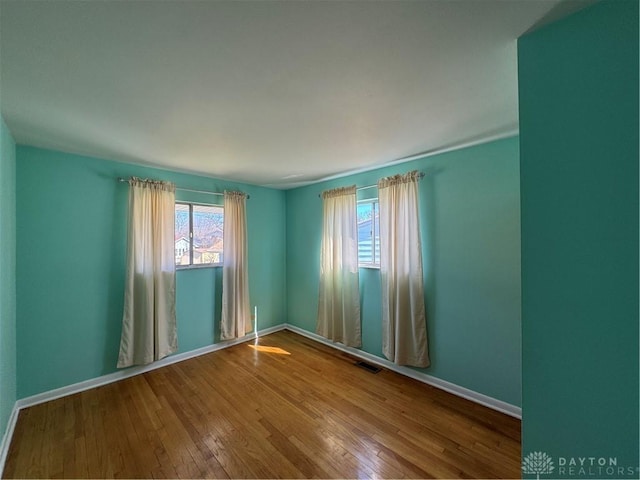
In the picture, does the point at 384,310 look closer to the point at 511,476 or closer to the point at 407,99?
the point at 511,476

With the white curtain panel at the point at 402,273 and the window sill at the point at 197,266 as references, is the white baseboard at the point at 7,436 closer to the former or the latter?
the window sill at the point at 197,266

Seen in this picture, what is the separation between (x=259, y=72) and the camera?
4.16 feet

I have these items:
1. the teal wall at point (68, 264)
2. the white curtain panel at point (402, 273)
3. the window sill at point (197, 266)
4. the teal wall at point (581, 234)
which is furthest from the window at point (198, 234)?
the teal wall at point (581, 234)

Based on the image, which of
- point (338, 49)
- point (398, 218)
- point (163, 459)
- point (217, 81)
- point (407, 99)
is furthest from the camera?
point (398, 218)

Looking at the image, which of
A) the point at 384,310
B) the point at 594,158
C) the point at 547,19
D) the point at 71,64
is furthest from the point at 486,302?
the point at 71,64

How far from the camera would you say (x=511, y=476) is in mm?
1536

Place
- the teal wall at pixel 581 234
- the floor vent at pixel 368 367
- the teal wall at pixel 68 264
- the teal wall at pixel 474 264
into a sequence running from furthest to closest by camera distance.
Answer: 1. the floor vent at pixel 368 367
2. the teal wall at pixel 68 264
3. the teal wall at pixel 474 264
4. the teal wall at pixel 581 234

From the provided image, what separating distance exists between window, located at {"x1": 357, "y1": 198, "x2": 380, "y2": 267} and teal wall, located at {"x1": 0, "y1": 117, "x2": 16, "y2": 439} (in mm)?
3103

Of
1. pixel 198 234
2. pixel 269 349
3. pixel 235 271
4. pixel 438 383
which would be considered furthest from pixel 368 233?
pixel 198 234

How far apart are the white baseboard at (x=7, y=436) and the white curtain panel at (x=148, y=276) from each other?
2.29 feet

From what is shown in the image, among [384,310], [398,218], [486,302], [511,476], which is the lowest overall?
[511,476]

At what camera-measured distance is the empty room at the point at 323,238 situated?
912 mm

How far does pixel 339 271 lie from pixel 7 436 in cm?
310

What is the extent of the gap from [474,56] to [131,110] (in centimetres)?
200
